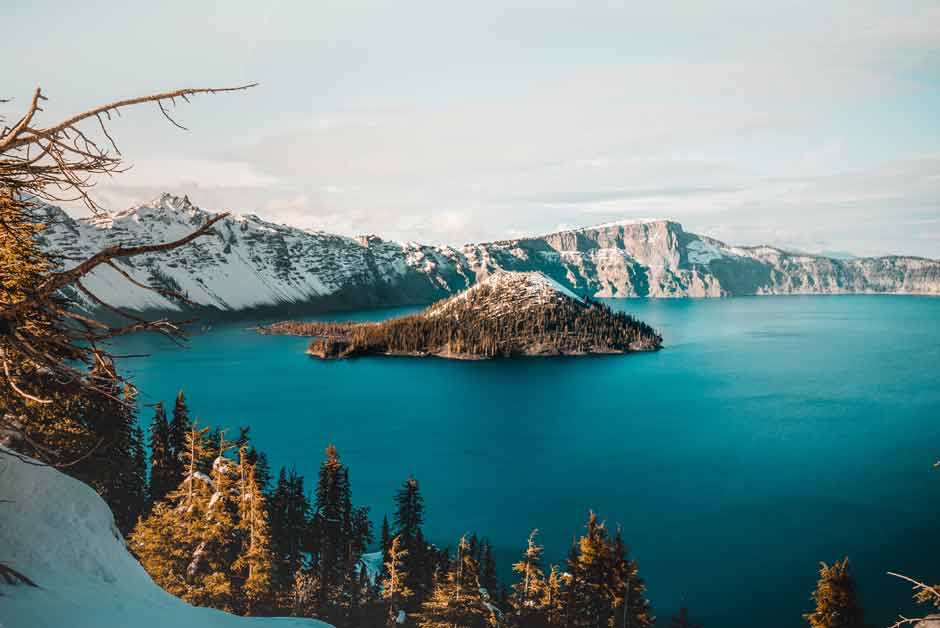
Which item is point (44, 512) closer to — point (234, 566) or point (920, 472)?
point (234, 566)

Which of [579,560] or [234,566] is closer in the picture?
[234,566]

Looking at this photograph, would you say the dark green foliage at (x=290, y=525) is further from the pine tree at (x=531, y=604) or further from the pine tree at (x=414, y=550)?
the pine tree at (x=531, y=604)

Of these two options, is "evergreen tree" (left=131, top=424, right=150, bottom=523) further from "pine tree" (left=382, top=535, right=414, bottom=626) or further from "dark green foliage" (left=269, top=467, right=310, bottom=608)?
"pine tree" (left=382, top=535, right=414, bottom=626)

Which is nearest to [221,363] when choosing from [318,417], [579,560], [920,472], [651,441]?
[318,417]

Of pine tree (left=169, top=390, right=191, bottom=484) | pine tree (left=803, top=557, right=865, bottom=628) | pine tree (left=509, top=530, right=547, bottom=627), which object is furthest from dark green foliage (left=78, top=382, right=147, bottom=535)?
pine tree (left=803, top=557, right=865, bottom=628)

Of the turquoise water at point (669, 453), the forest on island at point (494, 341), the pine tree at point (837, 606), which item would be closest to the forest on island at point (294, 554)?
the pine tree at point (837, 606)

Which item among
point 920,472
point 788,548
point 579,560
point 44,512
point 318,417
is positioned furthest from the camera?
point 318,417
